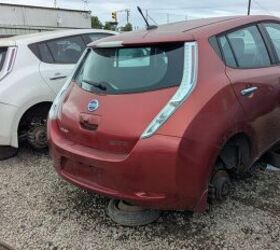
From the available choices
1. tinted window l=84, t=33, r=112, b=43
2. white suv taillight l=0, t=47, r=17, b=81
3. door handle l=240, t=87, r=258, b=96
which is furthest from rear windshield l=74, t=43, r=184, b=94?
tinted window l=84, t=33, r=112, b=43

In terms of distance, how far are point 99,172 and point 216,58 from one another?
1.28 meters

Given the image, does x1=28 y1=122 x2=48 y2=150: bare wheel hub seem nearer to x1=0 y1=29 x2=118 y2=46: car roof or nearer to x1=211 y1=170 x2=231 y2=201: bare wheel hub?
x1=0 y1=29 x2=118 y2=46: car roof

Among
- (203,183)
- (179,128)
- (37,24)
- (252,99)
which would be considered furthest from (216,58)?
(37,24)

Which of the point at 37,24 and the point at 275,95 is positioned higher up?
the point at 275,95

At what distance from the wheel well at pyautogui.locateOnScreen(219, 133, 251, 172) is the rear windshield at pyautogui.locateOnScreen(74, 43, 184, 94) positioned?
29.9 inches

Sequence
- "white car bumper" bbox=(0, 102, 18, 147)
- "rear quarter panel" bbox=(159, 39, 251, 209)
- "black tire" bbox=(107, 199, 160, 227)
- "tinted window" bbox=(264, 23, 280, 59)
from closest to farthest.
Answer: "rear quarter panel" bbox=(159, 39, 251, 209)
"black tire" bbox=(107, 199, 160, 227)
"tinted window" bbox=(264, 23, 280, 59)
"white car bumper" bbox=(0, 102, 18, 147)

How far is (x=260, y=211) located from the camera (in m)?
3.87

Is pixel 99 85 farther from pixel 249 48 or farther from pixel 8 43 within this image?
pixel 8 43

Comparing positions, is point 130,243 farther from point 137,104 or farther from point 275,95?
point 275,95

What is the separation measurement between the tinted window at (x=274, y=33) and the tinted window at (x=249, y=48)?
216 millimetres

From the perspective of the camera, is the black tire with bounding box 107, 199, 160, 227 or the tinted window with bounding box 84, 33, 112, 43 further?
the tinted window with bounding box 84, 33, 112, 43

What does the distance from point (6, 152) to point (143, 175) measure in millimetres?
3009

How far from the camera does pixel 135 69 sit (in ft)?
11.8

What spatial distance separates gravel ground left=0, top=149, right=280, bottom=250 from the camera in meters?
3.50
